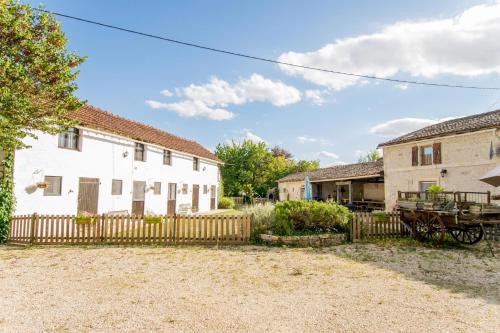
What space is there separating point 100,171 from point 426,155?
58.9ft

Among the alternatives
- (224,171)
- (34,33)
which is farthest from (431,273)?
(224,171)

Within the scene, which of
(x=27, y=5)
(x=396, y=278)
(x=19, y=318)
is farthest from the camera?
(x=27, y=5)

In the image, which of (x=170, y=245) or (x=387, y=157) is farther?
(x=387, y=157)

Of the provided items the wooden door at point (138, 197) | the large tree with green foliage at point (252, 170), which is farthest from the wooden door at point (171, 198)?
the large tree with green foliage at point (252, 170)

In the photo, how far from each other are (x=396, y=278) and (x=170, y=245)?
6820 mm

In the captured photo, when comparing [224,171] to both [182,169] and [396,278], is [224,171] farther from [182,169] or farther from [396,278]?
[396,278]

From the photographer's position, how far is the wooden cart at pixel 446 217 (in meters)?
8.82

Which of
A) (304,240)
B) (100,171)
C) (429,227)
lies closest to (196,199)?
(100,171)

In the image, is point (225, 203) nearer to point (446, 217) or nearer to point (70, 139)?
point (70, 139)

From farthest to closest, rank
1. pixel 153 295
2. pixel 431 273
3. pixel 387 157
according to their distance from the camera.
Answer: pixel 387 157 < pixel 431 273 < pixel 153 295

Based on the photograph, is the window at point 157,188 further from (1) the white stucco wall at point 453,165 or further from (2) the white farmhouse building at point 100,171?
(1) the white stucco wall at point 453,165

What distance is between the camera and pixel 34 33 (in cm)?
831

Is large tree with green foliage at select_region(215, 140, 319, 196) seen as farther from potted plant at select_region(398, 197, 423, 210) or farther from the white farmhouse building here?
potted plant at select_region(398, 197, 423, 210)

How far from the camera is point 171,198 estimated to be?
1952cm
